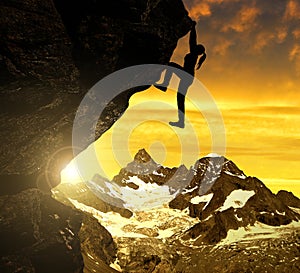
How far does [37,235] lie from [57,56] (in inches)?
425

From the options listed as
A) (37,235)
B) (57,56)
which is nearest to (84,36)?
(57,56)

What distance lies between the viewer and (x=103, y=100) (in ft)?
78.8

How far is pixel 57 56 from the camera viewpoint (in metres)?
19.1

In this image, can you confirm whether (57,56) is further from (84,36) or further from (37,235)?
(37,235)

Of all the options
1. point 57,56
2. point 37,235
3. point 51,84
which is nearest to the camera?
point 57,56

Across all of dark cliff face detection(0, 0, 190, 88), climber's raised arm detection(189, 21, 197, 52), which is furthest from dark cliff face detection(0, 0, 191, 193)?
climber's raised arm detection(189, 21, 197, 52)

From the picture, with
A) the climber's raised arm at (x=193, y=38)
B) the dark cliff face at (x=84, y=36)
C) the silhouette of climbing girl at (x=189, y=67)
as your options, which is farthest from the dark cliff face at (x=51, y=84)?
the silhouette of climbing girl at (x=189, y=67)

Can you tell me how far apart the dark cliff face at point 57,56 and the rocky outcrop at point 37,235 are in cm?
120

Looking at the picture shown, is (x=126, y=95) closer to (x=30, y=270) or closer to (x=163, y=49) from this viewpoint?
(x=163, y=49)

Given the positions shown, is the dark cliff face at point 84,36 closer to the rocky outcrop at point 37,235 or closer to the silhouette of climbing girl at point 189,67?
the silhouette of climbing girl at point 189,67

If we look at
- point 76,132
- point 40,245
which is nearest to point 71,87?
point 76,132

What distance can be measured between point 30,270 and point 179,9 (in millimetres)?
16632

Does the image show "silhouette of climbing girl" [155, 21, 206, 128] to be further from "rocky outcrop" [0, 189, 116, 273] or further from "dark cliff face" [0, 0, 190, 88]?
"rocky outcrop" [0, 189, 116, 273]

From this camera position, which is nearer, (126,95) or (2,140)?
(2,140)
